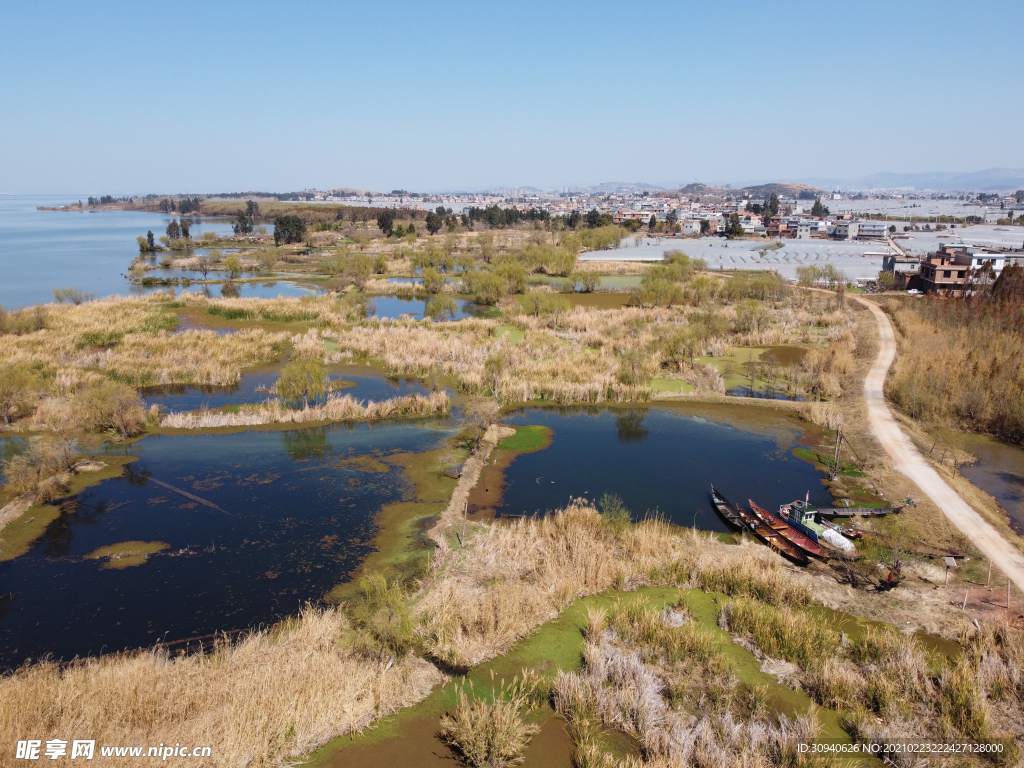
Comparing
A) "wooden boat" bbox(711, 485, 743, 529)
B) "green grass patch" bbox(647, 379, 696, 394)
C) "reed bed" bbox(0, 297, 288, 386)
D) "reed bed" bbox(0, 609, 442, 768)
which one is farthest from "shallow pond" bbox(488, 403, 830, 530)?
"reed bed" bbox(0, 297, 288, 386)

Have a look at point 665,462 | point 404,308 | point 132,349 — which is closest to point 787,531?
point 665,462

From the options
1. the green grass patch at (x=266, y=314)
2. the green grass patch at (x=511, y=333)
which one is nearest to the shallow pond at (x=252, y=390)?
the green grass patch at (x=511, y=333)

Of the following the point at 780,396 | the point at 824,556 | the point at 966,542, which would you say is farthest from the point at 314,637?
the point at 780,396

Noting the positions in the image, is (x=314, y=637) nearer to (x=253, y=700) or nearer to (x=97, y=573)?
(x=253, y=700)

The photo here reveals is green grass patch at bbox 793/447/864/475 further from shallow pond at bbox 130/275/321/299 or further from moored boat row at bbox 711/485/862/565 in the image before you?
shallow pond at bbox 130/275/321/299

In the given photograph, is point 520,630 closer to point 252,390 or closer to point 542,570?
point 542,570

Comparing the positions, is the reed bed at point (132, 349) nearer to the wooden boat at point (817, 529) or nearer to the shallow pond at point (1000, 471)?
the wooden boat at point (817, 529)

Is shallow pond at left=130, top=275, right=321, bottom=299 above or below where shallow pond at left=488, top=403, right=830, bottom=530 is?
above
